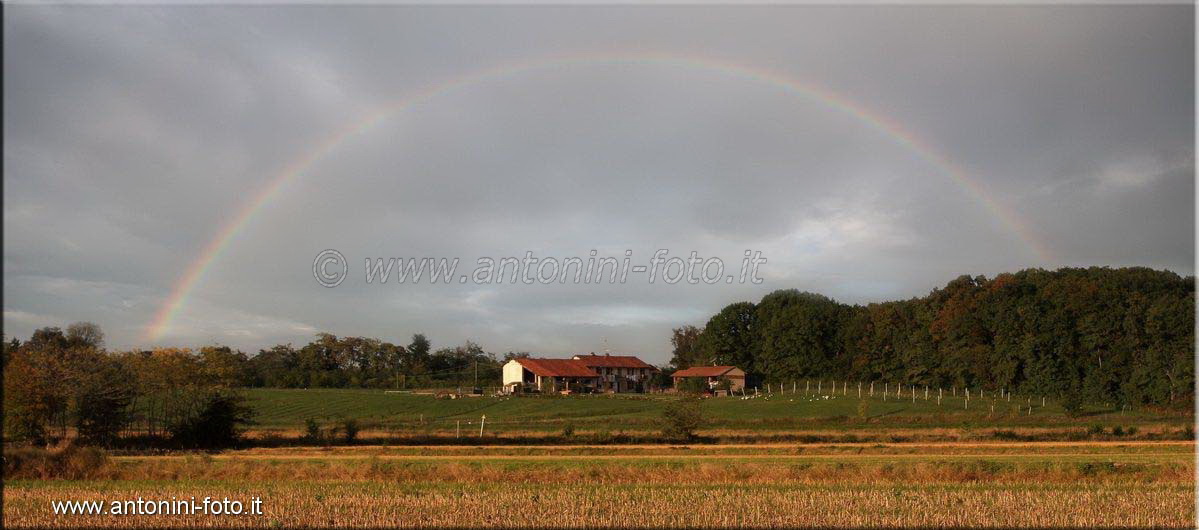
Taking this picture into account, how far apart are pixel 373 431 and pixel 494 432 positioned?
26.1 feet

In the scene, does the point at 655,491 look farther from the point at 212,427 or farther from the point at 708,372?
the point at 708,372

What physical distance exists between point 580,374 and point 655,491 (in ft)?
366

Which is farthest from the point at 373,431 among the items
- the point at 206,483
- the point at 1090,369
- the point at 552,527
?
the point at 1090,369

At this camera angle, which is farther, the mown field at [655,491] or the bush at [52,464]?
the bush at [52,464]

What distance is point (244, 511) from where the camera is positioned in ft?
67.7

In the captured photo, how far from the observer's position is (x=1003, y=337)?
109625 millimetres

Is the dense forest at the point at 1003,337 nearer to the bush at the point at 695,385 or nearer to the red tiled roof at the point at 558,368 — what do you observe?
the bush at the point at 695,385

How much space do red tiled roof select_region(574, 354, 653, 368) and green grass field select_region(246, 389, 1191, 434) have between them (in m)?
41.7

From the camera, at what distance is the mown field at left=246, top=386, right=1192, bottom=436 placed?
59.1m

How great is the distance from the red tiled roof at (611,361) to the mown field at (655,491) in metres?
107

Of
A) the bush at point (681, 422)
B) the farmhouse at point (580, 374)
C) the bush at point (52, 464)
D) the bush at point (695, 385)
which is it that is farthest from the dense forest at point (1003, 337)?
the bush at point (52, 464)

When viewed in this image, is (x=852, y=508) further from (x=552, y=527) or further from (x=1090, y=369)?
(x=1090, y=369)

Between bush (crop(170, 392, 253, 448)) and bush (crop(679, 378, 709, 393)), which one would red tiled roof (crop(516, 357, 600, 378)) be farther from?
bush (crop(170, 392, 253, 448))

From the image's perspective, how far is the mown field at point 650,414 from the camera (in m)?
59.1
